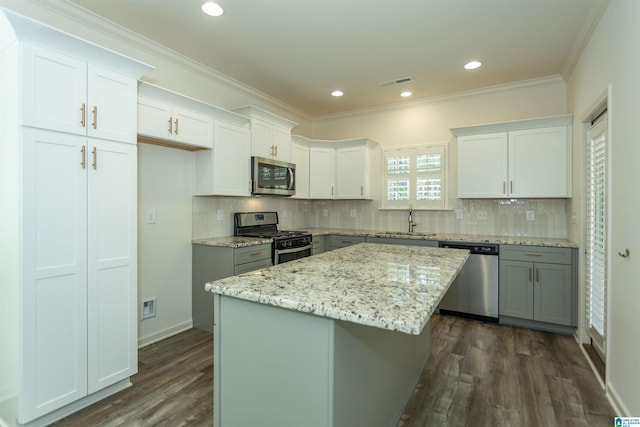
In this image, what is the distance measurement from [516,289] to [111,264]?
367 cm

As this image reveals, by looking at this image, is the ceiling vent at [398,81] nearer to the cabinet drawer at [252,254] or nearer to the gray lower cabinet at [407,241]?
the gray lower cabinet at [407,241]

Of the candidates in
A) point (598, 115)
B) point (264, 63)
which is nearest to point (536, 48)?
point (598, 115)

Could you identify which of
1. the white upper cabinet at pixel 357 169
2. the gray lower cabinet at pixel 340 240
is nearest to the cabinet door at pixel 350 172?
the white upper cabinet at pixel 357 169

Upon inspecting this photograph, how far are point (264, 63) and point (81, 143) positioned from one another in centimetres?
196

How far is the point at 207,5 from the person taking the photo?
233cm

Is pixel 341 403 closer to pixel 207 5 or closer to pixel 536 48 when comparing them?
pixel 207 5

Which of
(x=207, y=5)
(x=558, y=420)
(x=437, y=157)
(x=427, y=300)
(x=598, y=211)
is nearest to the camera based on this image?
(x=427, y=300)

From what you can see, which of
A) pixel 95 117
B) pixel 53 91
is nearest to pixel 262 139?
pixel 95 117

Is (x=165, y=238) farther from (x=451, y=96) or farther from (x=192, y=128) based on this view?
(x=451, y=96)

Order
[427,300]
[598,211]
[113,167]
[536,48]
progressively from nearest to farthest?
[427,300], [113,167], [598,211], [536,48]

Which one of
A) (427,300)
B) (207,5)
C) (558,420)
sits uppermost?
(207,5)

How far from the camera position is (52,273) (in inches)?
72.2

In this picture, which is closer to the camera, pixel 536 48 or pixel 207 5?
pixel 207 5

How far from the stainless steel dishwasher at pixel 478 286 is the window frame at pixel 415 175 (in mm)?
851
